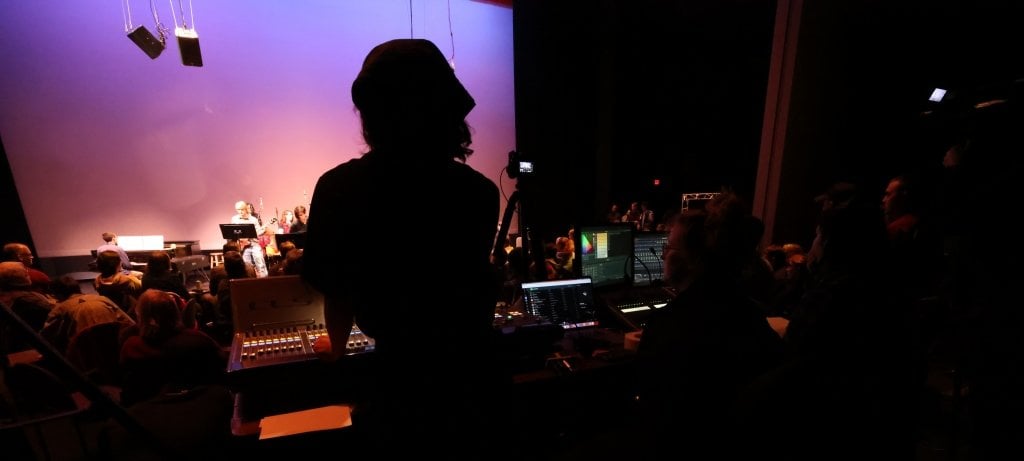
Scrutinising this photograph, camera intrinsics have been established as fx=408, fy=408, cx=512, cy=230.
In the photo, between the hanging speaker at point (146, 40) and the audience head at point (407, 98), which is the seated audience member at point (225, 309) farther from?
the hanging speaker at point (146, 40)

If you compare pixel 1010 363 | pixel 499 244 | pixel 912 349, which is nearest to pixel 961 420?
pixel 1010 363

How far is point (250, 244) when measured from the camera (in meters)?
6.73

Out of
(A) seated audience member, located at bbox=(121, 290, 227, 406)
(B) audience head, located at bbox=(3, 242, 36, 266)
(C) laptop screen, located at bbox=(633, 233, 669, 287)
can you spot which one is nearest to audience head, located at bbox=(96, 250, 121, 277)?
(B) audience head, located at bbox=(3, 242, 36, 266)

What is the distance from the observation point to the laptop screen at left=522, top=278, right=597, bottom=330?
2.22m

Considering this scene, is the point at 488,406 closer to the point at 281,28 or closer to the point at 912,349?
the point at 912,349

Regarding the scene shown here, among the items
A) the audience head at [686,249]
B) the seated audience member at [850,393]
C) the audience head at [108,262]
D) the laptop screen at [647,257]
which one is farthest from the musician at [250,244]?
the seated audience member at [850,393]

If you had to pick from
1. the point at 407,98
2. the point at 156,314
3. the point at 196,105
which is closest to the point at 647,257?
the point at 407,98

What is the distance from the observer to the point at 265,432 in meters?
1.62

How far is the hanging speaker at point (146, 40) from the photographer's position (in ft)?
18.5

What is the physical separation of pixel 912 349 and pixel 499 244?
1240 mm

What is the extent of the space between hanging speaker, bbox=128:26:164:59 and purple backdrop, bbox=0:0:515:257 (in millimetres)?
1859

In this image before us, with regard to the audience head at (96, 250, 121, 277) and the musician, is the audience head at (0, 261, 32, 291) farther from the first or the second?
the musician

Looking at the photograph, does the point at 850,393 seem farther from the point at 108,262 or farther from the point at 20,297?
the point at 108,262

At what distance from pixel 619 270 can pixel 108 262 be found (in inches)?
180
